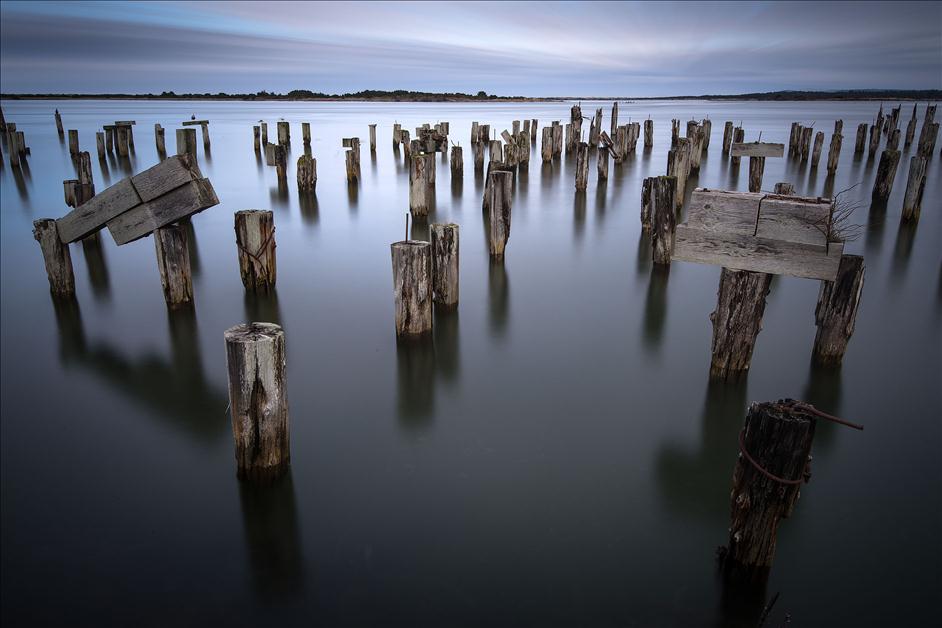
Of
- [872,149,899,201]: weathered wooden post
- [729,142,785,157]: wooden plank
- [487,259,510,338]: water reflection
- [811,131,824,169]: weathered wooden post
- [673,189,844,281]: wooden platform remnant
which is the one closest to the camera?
[673,189,844,281]: wooden platform remnant

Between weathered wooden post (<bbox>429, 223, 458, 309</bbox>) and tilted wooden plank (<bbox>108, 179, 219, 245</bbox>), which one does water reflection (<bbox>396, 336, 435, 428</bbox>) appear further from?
tilted wooden plank (<bbox>108, 179, 219, 245</bbox>)

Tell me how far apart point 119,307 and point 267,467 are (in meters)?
3.77

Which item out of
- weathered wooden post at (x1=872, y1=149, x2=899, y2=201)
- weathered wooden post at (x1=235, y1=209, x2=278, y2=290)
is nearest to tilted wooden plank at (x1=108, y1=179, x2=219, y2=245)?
weathered wooden post at (x1=235, y1=209, x2=278, y2=290)

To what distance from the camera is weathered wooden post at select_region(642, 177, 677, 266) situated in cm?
676

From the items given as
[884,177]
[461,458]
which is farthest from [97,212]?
[884,177]

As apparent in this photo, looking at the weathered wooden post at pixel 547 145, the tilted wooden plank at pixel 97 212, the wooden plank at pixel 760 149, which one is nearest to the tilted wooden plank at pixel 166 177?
the tilted wooden plank at pixel 97 212

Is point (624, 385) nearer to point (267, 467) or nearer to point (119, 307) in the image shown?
point (267, 467)

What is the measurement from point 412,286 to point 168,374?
195 cm

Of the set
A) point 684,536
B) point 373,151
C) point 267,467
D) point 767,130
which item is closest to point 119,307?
point 267,467

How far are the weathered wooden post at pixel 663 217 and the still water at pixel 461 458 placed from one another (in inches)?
10.5

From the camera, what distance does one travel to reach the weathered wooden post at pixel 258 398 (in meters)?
2.93

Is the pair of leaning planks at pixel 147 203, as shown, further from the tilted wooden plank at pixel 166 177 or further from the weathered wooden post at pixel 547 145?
the weathered wooden post at pixel 547 145

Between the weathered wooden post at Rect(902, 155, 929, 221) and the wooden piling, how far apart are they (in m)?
6.21

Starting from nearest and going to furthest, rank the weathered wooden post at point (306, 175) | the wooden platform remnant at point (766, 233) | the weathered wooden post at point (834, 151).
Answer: the wooden platform remnant at point (766, 233), the weathered wooden post at point (306, 175), the weathered wooden post at point (834, 151)
